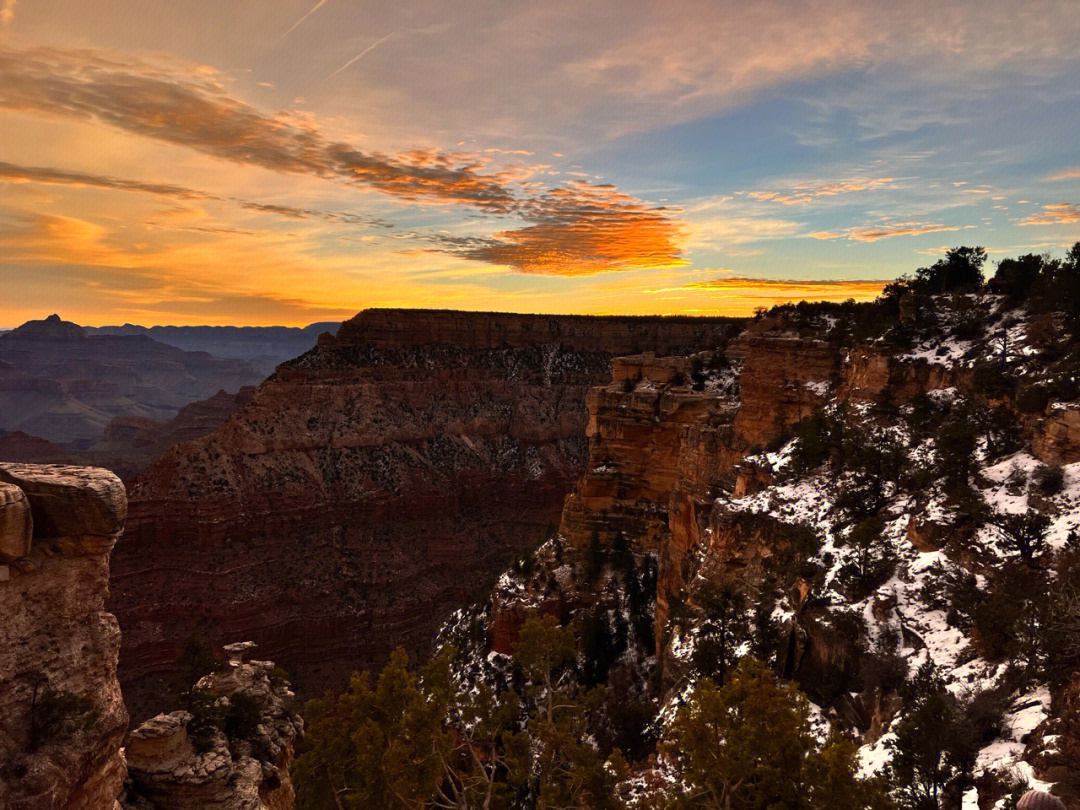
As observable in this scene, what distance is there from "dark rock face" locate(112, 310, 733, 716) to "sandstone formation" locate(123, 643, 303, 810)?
111 feet

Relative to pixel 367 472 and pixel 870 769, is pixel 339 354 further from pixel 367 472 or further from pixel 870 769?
pixel 870 769

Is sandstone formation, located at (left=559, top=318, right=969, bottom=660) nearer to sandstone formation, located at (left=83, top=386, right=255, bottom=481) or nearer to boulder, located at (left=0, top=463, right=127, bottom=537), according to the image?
boulder, located at (left=0, top=463, right=127, bottom=537)

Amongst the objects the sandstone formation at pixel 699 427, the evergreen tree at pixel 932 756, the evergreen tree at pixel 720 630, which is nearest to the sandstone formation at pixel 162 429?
the sandstone formation at pixel 699 427

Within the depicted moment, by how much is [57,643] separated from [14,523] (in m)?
2.07

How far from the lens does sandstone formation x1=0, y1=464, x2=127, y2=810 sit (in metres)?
8.99

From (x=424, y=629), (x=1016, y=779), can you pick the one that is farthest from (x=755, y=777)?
(x=424, y=629)

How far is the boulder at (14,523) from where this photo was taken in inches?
350

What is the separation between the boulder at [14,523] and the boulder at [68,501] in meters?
0.27

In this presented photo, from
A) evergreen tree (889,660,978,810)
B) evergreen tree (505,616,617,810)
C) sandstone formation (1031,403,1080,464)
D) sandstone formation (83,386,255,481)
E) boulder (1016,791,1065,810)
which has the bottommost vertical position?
sandstone formation (83,386,255,481)

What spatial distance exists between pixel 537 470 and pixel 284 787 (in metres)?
75.0

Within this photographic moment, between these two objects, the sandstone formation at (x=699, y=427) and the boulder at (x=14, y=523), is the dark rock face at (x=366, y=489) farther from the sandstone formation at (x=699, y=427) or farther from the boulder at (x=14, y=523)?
the boulder at (x=14, y=523)

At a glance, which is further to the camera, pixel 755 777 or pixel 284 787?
pixel 284 787

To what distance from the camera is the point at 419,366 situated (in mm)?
88375

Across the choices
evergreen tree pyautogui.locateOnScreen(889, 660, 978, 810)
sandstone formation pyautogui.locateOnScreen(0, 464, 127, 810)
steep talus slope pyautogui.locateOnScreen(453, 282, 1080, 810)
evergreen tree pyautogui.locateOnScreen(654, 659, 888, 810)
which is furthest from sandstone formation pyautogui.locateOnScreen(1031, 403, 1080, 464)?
sandstone formation pyautogui.locateOnScreen(0, 464, 127, 810)
